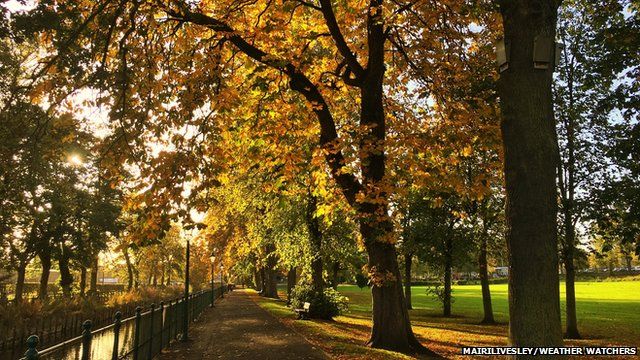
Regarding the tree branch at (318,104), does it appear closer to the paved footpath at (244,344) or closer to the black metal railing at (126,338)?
the paved footpath at (244,344)

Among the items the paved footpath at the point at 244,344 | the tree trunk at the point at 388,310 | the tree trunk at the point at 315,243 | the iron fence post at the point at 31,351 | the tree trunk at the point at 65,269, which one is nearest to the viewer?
the iron fence post at the point at 31,351

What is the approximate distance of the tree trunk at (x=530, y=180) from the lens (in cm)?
559

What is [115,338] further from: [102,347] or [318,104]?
[318,104]

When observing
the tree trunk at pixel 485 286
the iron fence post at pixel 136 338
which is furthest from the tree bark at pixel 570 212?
the iron fence post at pixel 136 338

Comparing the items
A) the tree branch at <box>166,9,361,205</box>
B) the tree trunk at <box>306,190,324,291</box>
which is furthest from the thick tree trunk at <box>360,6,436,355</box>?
the tree trunk at <box>306,190,324,291</box>

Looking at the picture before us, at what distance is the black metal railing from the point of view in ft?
17.8

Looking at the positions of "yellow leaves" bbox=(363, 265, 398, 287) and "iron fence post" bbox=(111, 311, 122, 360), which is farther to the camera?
"yellow leaves" bbox=(363, 265, 398, 287)

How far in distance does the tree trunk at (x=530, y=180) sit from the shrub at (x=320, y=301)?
1791 centimetres

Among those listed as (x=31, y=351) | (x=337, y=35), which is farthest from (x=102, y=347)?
(x=337, y=35)

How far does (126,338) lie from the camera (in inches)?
352

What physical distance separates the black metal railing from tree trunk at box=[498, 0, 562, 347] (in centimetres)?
527

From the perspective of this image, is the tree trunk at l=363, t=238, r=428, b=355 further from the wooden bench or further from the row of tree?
the wooden bench

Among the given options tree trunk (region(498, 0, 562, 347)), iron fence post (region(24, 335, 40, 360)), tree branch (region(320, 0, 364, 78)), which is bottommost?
iron fence post (region(24, 335, 40, 360))

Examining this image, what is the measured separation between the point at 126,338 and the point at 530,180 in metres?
7.57
